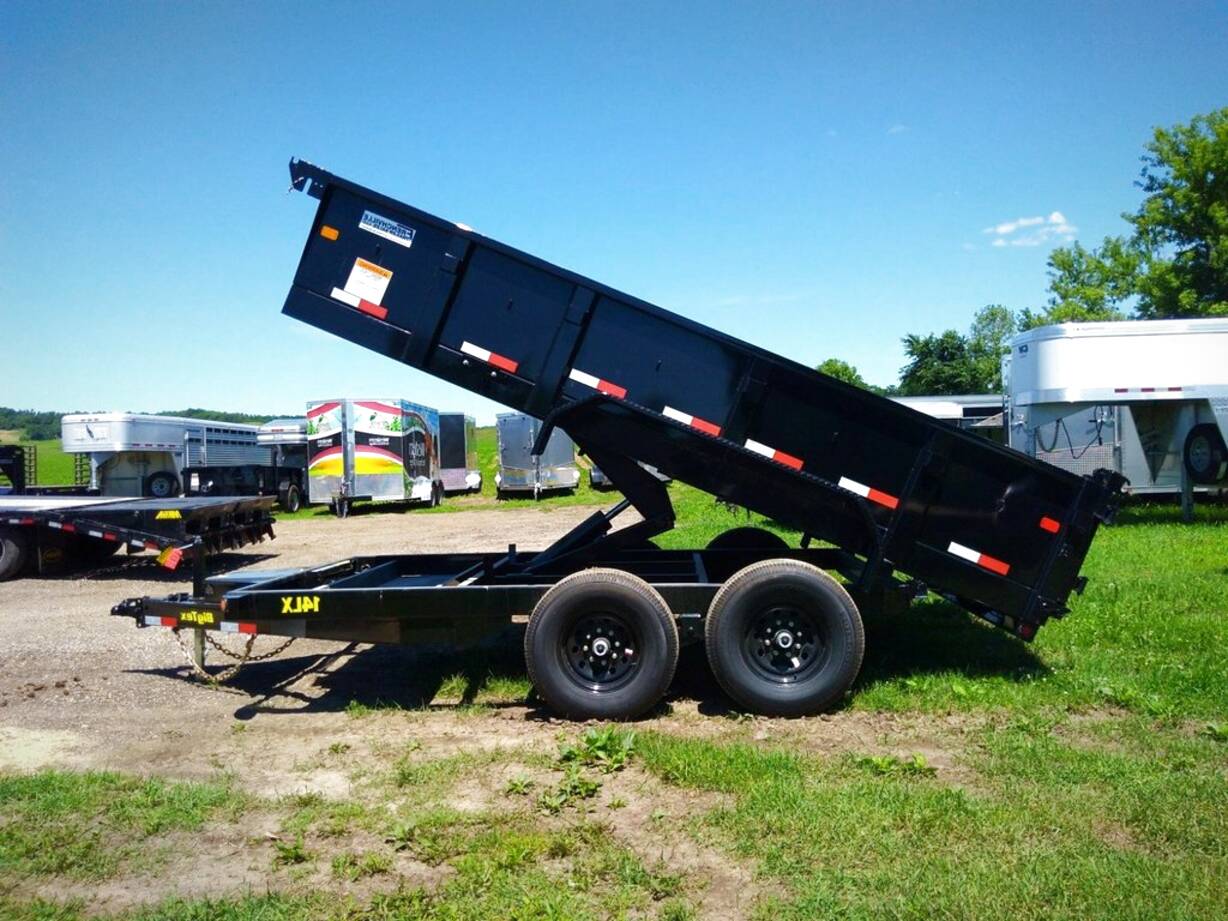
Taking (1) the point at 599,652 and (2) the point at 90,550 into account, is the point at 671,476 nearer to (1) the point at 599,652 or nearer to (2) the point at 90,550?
(1) the point at 599,652

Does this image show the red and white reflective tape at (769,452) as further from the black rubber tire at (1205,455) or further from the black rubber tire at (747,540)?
the black rubber tire at (1205,455)

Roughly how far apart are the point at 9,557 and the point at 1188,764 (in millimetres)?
14665

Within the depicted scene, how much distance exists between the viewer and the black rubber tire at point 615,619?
5.89 m

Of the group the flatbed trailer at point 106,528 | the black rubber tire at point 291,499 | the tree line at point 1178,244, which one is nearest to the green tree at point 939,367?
the tree line at point 1178,244

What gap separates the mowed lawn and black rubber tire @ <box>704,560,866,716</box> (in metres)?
0.18

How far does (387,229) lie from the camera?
6.48 meters

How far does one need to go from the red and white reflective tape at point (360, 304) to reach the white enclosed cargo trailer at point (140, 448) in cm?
2128

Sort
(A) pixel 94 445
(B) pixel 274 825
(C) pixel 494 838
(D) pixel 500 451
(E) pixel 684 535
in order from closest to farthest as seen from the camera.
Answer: (C) pixel 494 838, (B) pixel 274 825, (E) pixel 684 535, (A) pixel 94 445, (D) pixel 500 451

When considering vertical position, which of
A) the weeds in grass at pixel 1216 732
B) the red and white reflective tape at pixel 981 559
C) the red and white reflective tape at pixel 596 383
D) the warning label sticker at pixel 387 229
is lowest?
the weeds in grass at pixel 1216 732

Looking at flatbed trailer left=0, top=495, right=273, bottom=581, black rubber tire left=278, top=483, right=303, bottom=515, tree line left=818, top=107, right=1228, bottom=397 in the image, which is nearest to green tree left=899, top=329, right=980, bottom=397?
tree line left=818, top=107, right=1228, bottom=397

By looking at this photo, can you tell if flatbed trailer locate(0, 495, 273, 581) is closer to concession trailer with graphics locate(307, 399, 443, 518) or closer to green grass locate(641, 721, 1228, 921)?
green grass locate(641, 721, 1228, 921)

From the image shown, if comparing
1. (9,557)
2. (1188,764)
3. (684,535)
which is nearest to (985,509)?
(1188,764)

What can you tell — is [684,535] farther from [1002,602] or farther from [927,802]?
[927,802]

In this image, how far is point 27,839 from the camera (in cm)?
435
